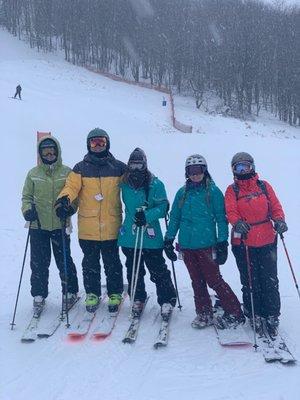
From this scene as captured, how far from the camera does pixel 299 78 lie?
49.4m

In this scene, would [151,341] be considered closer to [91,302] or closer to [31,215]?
[91,302]

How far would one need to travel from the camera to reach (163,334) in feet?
16.6

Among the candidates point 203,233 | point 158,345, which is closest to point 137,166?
point 203,233

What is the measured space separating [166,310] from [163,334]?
437 mm

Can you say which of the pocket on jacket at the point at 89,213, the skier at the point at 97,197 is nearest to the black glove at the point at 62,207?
the skier at the point at 97,197

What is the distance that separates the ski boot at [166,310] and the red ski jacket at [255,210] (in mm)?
1143

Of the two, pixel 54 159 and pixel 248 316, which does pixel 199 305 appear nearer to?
pixel 248 316

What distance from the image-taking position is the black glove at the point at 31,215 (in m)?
5.47

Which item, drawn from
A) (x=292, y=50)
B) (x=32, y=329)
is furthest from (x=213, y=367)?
(x=292, y=50)

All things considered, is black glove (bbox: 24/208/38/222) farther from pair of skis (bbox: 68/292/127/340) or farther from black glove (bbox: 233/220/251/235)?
black glove (bbox: 233/220/251/235)

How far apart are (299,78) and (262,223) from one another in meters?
48.1

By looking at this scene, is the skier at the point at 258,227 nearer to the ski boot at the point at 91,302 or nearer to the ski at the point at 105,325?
the ski at the point at 105,325

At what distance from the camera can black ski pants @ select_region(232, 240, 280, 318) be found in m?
5.02

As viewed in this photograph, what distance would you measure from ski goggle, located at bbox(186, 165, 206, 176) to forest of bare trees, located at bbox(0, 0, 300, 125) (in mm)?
43377
